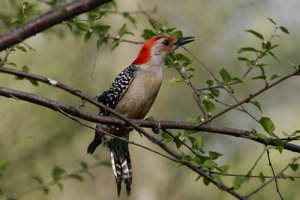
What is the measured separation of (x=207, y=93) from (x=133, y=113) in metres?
2.12

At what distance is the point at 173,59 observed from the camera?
15.2 feet

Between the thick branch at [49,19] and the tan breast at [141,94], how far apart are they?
327cm

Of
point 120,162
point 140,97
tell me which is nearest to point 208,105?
point 140,97

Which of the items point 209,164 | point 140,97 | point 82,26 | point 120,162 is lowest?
point 120,162

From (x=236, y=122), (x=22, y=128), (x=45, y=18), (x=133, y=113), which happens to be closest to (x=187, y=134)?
(x=45, y=18)

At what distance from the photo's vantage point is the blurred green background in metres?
10.3

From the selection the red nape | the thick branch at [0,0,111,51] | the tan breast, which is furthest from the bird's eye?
the thick branch at [0,0,111,51]

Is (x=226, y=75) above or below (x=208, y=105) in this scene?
above

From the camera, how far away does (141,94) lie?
241 inches

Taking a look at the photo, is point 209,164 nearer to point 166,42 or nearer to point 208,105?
point 208,105

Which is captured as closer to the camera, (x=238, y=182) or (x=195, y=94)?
(x=238, y=182)

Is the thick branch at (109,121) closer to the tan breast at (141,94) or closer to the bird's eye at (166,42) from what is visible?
the tan breast at (141,94)

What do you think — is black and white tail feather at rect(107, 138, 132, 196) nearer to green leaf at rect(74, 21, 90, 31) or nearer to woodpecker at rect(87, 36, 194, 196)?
woodpecker at rect(87, 36, 194, 196)

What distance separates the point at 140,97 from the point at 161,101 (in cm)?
671
